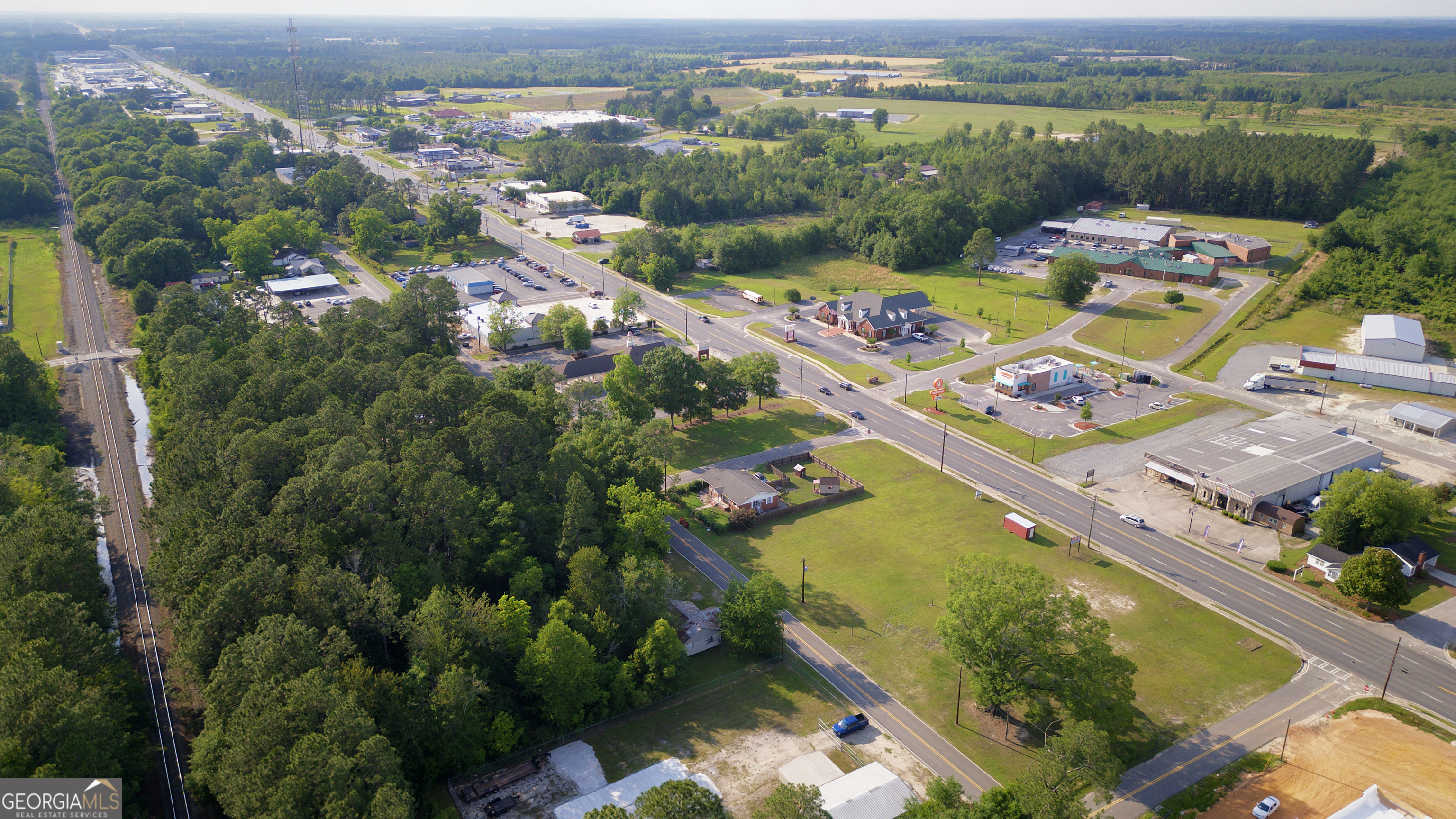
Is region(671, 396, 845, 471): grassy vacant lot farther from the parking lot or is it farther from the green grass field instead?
the parking lot

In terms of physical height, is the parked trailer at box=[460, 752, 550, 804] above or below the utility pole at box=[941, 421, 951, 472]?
below

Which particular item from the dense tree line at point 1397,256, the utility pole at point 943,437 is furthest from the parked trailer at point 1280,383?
the utility pole at point 943,437

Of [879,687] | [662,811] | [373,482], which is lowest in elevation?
[879,687]

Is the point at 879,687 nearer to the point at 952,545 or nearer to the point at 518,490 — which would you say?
the point at 952,545

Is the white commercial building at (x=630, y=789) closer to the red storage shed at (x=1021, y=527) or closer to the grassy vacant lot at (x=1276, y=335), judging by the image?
the red storage shed at (x=1021, y=527)

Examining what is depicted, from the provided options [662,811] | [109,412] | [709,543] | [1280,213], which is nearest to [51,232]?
[109,412]

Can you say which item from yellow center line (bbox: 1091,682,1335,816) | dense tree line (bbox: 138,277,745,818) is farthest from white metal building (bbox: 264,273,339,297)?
yellow center line (bbox: 1091,682,1335,816)
